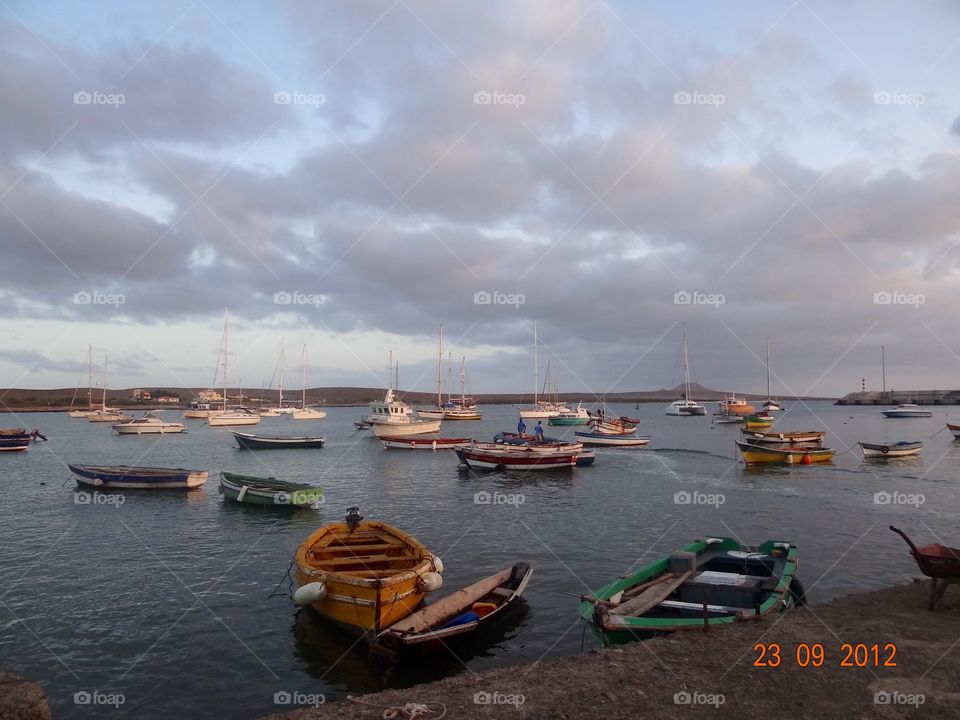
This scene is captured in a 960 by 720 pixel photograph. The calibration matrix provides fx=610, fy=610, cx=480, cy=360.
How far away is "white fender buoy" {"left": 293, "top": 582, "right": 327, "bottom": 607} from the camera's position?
39.8 feet

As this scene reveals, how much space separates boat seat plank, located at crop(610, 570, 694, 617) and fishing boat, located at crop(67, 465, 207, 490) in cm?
2691

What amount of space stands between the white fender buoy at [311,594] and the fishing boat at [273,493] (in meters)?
15.3

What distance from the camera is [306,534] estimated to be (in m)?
22.2

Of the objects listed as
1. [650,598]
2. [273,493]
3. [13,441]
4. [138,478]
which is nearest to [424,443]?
[138,478]

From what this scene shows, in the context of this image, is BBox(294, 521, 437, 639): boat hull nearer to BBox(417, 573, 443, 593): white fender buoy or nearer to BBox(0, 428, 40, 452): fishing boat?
BBox(417, 573, 443, 593): white fender buoy

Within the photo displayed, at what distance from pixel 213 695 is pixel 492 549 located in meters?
10.5

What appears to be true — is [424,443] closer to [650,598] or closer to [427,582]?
[427,582]

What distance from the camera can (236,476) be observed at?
2956 centimetres

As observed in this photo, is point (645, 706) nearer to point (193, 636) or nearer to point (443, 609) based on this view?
point (443, 609)

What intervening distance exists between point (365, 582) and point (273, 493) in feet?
55.9

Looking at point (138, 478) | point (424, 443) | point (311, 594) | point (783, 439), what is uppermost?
point (783, 439)

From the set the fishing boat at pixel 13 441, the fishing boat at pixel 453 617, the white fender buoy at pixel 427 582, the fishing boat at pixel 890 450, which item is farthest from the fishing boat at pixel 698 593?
the fishing boat at pixel 13 441

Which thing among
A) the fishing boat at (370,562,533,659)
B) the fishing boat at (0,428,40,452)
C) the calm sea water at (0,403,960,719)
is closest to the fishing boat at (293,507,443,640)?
the fishing boat at (370,562,533,659)

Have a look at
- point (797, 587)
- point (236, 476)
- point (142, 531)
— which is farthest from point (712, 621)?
point (236, 476)
